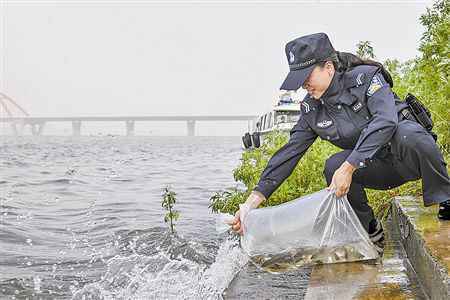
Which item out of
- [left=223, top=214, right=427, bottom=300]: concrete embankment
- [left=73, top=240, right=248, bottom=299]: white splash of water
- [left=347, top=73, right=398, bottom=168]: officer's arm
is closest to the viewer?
[left=223, top=214, right=427, bottom=300]: concrete embankment

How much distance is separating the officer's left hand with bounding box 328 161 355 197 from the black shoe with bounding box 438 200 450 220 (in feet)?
2.29

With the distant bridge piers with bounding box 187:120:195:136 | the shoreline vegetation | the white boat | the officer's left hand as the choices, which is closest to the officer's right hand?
the officer's left hand

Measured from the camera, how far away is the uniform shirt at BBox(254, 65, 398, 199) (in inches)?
137

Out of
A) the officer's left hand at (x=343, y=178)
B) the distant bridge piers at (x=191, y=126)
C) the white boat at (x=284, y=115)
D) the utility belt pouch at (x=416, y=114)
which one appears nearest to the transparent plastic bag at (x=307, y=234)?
the officer's left hand at (x=343, y=178)

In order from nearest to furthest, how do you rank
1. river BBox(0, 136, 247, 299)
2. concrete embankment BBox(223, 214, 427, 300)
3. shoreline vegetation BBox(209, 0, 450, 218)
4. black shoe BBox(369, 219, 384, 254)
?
concrete embankment BBox(223, 214, 427, 300), black shoe BBox(369, 219, 384, 254), river BBox(0, 136, 247, 299), shoreline vegetation BBox(209, 0, 450, 218)

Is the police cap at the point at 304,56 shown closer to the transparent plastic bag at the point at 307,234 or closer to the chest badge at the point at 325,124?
the chest badge at the point at 325,124

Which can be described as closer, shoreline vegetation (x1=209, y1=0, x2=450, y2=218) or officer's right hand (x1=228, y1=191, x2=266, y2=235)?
officer's right hand (x1=228, y1=191, x2=266, y2=235)

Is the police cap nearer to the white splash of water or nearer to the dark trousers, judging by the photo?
the dark trousers

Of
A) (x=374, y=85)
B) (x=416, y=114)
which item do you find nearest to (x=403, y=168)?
(x=416, y=114)

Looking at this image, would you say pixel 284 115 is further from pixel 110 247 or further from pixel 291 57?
pixel 291 57

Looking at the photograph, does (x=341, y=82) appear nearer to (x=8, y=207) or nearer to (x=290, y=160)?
(x=290, y=160)

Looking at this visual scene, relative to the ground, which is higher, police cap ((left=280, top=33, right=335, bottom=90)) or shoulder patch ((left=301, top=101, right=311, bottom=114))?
police cap ((left=280, top=33, right=335, bottom=90))

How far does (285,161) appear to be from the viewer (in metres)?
4.06

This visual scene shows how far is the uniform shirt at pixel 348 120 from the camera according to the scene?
348cm
